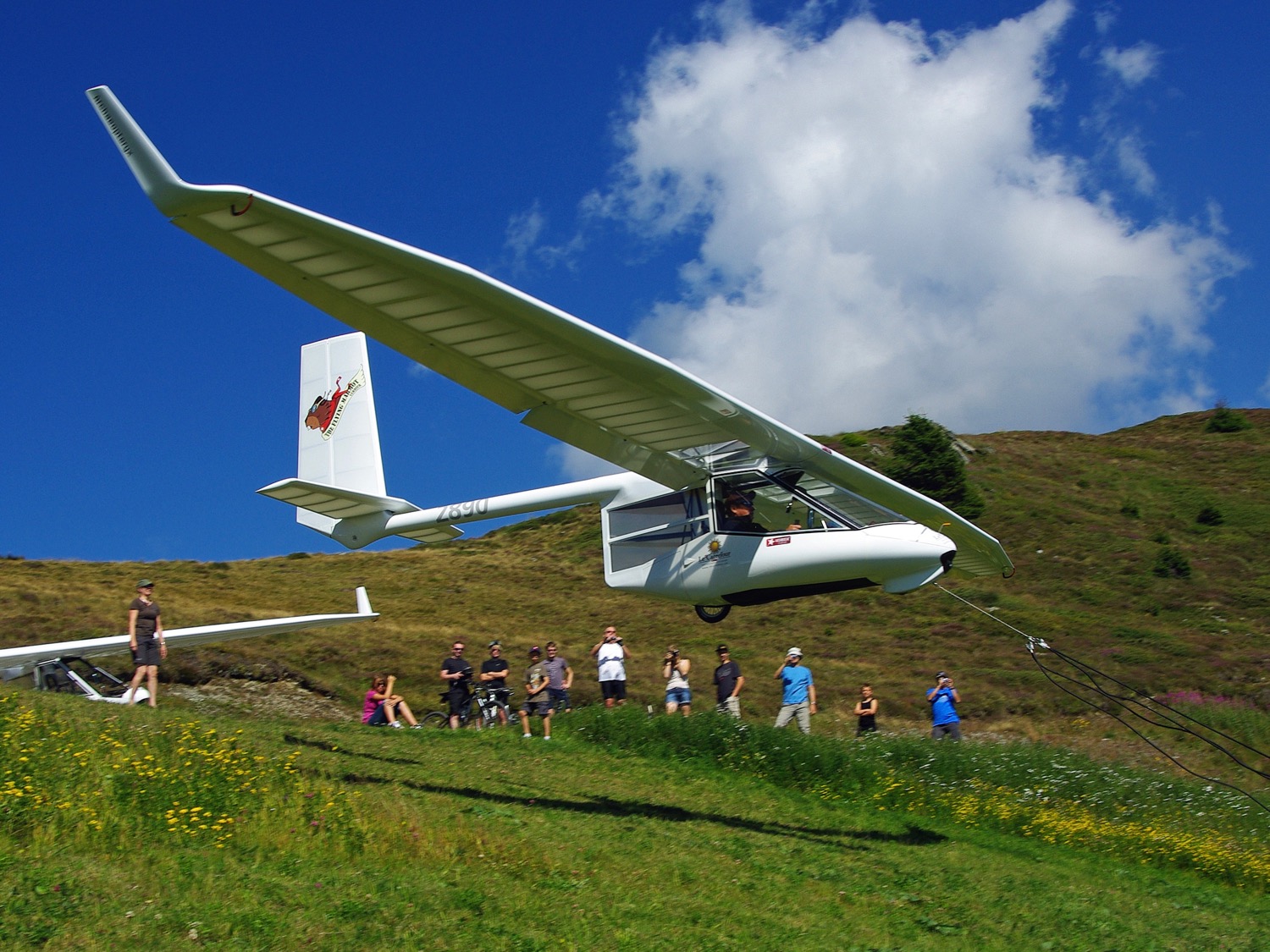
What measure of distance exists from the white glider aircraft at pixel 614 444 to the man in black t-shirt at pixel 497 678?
10.8ft

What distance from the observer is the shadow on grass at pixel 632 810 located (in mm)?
11727

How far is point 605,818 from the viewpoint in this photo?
11.5 metres

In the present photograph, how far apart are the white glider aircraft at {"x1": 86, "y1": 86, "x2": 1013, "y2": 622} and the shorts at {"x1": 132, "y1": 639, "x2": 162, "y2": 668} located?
228 cm

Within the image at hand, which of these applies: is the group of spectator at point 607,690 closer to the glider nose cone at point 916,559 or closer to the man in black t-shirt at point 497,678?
the man in black t-shirt at point 497,678

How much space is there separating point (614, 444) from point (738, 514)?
1661mm

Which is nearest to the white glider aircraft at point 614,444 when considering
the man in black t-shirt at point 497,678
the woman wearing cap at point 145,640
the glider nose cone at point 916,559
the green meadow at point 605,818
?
the glider nose cone at point 916,559

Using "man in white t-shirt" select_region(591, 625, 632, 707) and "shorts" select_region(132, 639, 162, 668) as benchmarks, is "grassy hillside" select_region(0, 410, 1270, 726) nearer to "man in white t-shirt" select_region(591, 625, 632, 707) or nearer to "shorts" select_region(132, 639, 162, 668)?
"man in white t-shirt" select_region(591, 625, 632, 707)

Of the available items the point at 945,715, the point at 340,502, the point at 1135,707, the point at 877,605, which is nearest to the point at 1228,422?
the point at 877,605

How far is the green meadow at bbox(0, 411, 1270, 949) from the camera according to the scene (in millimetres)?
7746

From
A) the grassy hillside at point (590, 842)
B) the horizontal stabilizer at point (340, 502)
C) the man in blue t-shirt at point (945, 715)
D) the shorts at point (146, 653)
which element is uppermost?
the horizontal stabilizer at point (340, 502)

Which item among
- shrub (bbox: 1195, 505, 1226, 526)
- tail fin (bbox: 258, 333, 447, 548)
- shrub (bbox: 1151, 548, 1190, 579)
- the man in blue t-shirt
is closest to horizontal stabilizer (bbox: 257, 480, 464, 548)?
tail fin (bbox: 258, 333, 447, 548)

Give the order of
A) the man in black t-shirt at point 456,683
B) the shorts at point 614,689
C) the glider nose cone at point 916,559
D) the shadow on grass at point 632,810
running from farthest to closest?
1. the man in black t-shirt at point 456,683
2. the shorts at point 614,689
3. the glider nose cone at point 916,559
4. the shadow on grass at point 632,810

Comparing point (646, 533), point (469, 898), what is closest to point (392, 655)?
point (646, 533)

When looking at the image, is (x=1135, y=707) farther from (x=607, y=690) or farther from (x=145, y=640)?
(x=145, y=640)
